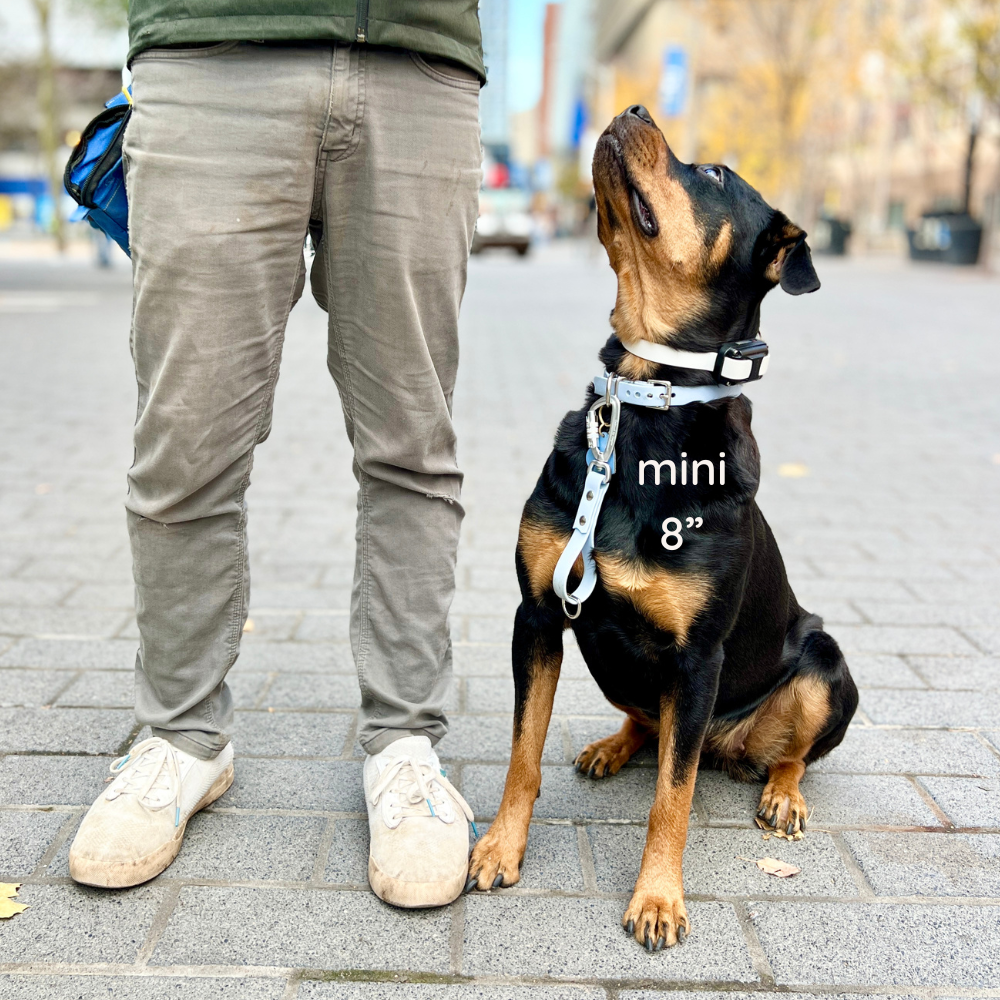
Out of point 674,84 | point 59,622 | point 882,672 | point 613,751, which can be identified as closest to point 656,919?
point 613,751

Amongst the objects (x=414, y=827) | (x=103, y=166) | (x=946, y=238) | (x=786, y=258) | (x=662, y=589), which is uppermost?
(x=103, y=166)

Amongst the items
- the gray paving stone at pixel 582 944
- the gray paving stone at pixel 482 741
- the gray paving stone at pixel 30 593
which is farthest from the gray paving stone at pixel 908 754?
the gray paving stone at pixel 30 593

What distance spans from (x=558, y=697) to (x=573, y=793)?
1.94 ft

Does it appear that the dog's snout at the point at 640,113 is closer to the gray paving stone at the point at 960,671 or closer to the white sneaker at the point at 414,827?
the white sneaker at the point at 414,827

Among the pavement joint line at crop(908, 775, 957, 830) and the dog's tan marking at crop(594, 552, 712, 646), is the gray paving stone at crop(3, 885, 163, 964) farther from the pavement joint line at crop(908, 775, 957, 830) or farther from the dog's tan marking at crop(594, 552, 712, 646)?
the pavement joint line at crop(908, 775, 957, 830)

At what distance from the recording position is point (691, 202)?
7.68ft

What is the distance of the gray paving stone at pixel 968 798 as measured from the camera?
2611mm

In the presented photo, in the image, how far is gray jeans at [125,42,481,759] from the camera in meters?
2.09

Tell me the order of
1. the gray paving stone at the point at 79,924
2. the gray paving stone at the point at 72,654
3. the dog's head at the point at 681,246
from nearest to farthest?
the gray paving stone at the point at 79,924
the dog's head at the point at 681,246
the gray paving stone at the point at 72,654

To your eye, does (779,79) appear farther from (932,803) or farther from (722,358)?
(722,358)

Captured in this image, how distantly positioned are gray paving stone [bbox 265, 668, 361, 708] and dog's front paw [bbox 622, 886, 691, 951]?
1219mm

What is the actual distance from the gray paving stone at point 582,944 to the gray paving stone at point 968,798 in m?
0.79

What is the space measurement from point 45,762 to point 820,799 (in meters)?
2.01

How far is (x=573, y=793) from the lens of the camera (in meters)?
2.70
